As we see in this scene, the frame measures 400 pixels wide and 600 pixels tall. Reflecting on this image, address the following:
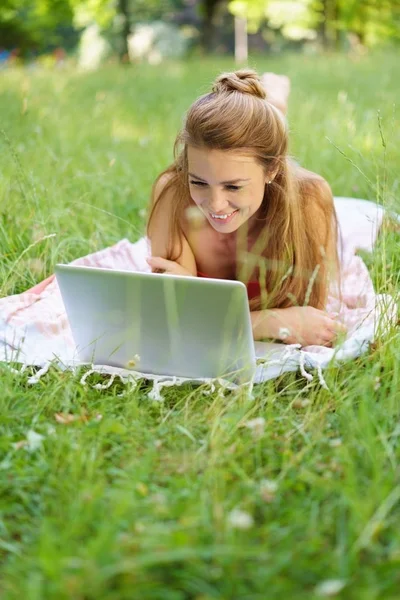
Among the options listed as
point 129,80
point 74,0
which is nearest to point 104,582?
point 129,80

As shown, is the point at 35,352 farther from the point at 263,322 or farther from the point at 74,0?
the point at 74,0

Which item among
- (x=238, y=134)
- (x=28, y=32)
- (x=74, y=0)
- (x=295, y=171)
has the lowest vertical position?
(x=28, y=32)

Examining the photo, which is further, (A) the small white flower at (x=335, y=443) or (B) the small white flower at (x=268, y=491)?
(A) the small white flower at (x=335, y=443)

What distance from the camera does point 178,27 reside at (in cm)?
2039

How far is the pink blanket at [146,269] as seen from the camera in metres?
2.30

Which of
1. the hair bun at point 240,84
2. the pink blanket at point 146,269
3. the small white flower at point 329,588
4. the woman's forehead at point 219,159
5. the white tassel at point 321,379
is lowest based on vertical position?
the pink blanket at point 146,269

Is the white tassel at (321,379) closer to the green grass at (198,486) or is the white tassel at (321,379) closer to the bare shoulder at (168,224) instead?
the green grass at (198,486)

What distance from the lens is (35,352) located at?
251 cm

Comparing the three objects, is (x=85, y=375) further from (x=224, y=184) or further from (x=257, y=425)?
(x=224, y=184)

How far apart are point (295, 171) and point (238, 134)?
375 millimetres

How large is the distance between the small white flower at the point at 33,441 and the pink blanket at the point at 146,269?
40 centimetres

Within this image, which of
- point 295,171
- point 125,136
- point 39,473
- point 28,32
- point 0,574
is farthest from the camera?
point 28,32

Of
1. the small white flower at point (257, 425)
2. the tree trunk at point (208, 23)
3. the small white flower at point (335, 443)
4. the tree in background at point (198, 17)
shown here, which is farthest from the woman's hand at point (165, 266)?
the tree trunk at point (208, 23)

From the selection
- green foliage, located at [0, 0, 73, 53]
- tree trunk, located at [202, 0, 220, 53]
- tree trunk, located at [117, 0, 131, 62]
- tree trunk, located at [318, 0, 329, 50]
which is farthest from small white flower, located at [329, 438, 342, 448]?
tree trunk, located at [318, 0, 329, 50]
